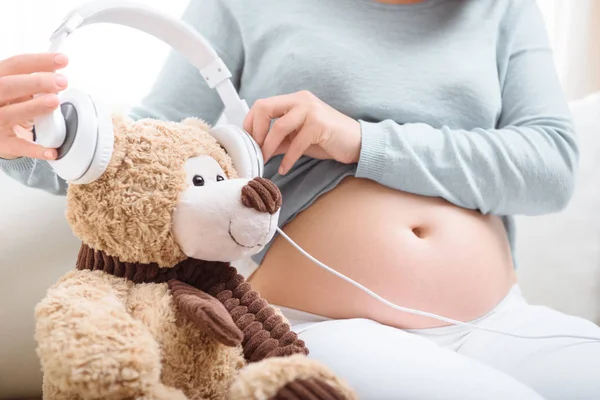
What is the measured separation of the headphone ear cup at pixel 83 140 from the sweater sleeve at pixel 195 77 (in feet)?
1.25

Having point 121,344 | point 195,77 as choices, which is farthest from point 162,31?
point 121,344

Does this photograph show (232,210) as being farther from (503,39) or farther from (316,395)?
(503,39)

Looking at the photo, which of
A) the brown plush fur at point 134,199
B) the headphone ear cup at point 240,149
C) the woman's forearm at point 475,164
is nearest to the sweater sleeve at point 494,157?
the woman's forearm at point 475,164

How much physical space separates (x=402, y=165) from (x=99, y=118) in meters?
0.46

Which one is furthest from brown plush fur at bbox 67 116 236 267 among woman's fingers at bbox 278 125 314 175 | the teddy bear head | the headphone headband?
woman's fingers at bbox 278 125 314 175

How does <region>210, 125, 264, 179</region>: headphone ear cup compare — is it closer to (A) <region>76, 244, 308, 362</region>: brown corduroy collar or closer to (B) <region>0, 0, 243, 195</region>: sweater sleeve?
(A) <region>76, 244, 308, 362</region>: brown corduroy collar

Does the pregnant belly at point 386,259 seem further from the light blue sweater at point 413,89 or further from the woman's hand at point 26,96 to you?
the woman's hand at point 26,96

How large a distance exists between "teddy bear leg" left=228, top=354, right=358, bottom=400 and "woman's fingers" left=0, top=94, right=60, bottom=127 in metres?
0.29

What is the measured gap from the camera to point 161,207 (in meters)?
0.53

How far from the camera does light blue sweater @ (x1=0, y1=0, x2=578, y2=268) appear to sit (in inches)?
33.7

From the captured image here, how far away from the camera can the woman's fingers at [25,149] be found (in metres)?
0.51

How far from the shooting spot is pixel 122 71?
1.16 metres

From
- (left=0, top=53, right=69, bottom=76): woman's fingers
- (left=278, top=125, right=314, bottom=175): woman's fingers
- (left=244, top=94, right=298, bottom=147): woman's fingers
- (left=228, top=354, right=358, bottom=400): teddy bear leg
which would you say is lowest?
(left=228, top=354, right=358, bottom=400): teddy bear leg

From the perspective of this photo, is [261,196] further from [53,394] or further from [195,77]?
[195,77]
